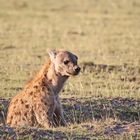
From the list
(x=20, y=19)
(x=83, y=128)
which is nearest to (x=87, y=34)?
(x=20, y=19)

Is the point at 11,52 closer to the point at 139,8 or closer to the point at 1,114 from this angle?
the point at 1,114

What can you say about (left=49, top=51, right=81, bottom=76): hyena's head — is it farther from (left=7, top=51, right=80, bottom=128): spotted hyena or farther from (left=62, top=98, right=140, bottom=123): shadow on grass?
(left=62, top=98, right=140, bottom=123): shadow on grass

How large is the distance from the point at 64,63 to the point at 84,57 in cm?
769

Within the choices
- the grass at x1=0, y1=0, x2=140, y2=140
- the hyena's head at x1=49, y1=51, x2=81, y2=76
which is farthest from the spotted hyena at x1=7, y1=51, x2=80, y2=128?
the grass at x1=0, y1=0, x2=140, y2=140

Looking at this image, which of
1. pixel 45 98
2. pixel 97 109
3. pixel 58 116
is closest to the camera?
pixel 45 98

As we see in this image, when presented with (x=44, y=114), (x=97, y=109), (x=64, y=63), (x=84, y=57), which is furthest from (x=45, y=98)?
(x=84, y=57)

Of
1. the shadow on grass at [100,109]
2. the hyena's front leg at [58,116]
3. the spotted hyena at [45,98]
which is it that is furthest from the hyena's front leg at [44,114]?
the shadow on grass at [100,109]

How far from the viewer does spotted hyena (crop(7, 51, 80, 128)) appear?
9359 mm

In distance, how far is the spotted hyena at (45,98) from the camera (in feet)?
30.7

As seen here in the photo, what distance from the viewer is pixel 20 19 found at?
88.7 feet

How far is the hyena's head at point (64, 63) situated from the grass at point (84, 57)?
0.74 meters

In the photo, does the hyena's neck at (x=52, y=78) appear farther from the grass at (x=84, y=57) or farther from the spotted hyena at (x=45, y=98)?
the grass at (x=84, y=57)

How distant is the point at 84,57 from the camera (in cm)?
1742

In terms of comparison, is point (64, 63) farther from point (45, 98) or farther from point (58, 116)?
point (58, 116)
